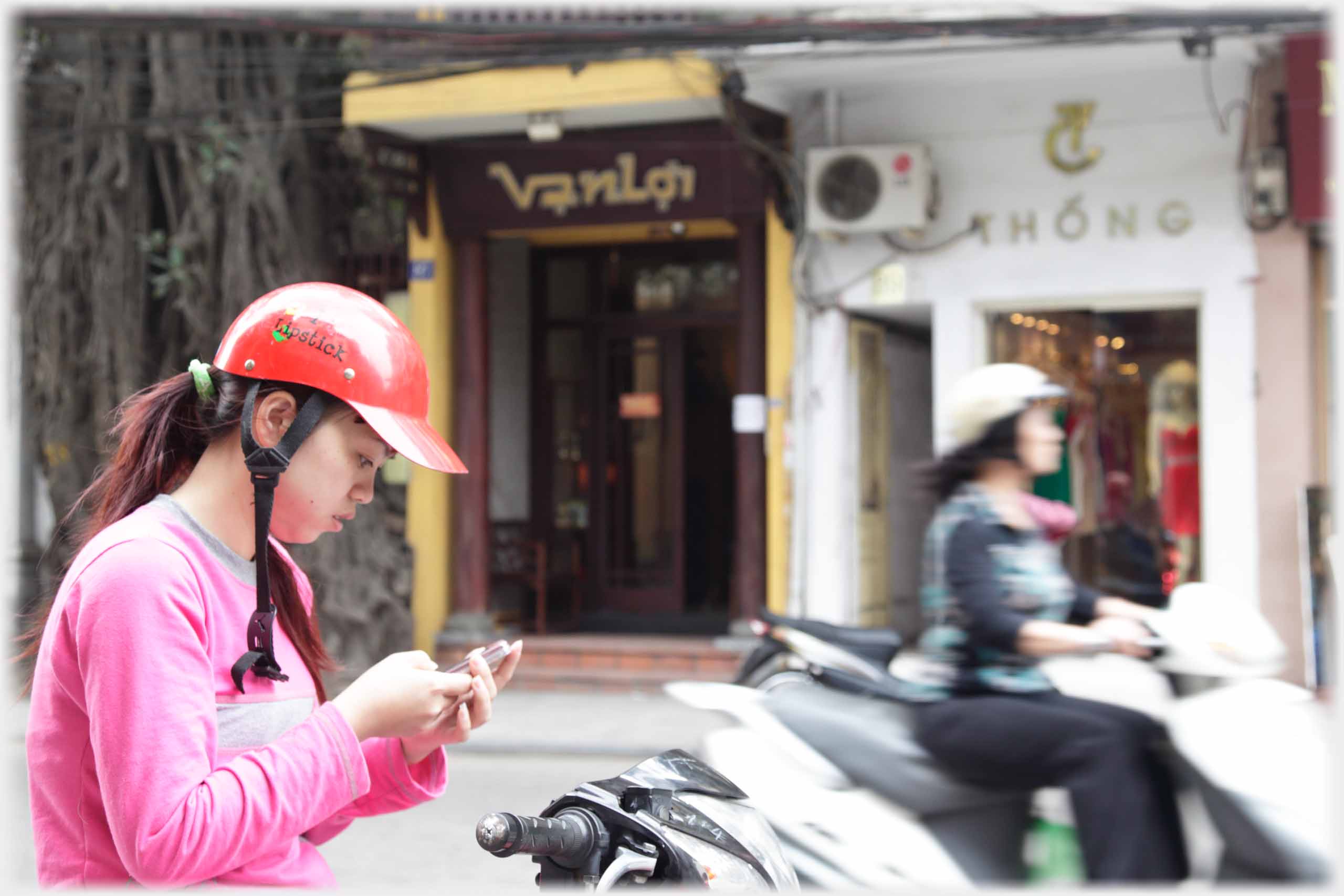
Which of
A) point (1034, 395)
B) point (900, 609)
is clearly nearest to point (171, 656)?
point (1034, 395)

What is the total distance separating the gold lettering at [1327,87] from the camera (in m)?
8.40

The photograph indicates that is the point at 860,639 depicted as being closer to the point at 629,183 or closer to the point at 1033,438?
the point at 1033,438

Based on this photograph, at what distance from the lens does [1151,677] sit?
2.98 metres

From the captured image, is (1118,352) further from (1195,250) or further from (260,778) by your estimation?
(260,778)

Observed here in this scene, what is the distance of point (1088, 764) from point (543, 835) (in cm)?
149

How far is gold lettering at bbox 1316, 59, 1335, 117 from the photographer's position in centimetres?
840

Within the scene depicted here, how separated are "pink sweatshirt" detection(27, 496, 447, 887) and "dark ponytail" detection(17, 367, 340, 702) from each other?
0.08 metres

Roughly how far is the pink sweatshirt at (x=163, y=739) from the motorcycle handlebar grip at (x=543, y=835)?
10.0 inches

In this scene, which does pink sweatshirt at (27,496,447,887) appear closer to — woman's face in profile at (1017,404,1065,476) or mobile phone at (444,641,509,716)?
mobile phone at (444,641,509,716)

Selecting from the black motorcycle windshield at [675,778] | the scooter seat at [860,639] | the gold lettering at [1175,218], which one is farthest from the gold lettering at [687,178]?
the black motorcycle windshield at [675,778]

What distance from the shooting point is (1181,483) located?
9.30 meters

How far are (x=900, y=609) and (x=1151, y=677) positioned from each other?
8.01 m

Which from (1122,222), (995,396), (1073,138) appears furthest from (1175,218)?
(995,396)

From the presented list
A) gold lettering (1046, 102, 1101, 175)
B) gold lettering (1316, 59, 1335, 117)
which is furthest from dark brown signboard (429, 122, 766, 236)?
gold lettering (1316, 59, 1335, 117)
